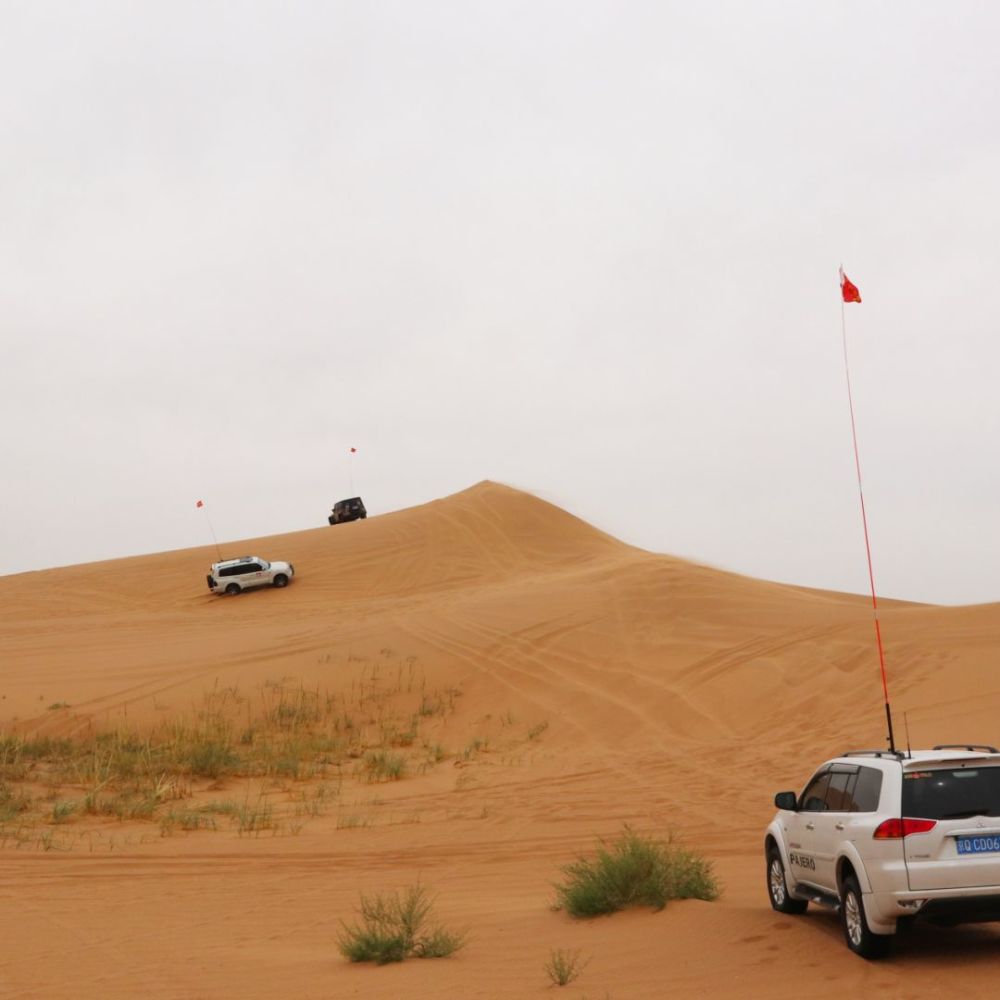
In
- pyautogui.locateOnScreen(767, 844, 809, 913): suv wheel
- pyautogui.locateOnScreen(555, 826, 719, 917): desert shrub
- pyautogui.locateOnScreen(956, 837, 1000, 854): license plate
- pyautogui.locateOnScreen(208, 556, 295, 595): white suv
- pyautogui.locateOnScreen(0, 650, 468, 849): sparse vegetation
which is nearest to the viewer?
pyautogui.locateOnScreen(956, 837, 1000, 854): license plate

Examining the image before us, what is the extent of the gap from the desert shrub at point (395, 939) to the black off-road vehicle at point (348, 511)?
52.6 metres

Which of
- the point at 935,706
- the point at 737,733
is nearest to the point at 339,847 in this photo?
the point at 737,733

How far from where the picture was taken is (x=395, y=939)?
9.17 metres

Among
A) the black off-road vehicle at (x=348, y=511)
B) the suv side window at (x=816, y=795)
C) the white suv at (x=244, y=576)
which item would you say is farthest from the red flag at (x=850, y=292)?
the black off-road vehicle at (x=348, y=511)

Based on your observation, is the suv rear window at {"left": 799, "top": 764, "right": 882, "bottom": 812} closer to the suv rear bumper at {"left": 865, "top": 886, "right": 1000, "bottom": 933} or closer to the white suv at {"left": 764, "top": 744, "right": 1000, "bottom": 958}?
the white suv at {"left": 764, "top": 744, "right": 1000, "bottom": 958}

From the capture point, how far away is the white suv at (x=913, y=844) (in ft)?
26.2

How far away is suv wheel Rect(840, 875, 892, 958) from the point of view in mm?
8188

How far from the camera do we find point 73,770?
20703mm

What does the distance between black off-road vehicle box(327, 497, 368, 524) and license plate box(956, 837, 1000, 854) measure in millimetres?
54778

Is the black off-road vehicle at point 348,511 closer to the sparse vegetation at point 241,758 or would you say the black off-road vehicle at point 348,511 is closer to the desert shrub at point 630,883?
the sparse vegetation at point 241,758

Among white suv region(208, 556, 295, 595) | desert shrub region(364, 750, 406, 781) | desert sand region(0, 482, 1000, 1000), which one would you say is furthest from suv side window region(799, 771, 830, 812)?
white suv region(208, 556, 295, 595)

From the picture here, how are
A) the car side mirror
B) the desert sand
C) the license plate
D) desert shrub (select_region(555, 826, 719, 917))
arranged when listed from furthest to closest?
1. desert shrub (select_region(555, 826, 719, 917))
2. the car side mirror
3. the desert sand
4. the license plate

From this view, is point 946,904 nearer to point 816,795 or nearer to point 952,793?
point 952,793

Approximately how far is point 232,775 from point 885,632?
14.7 m
